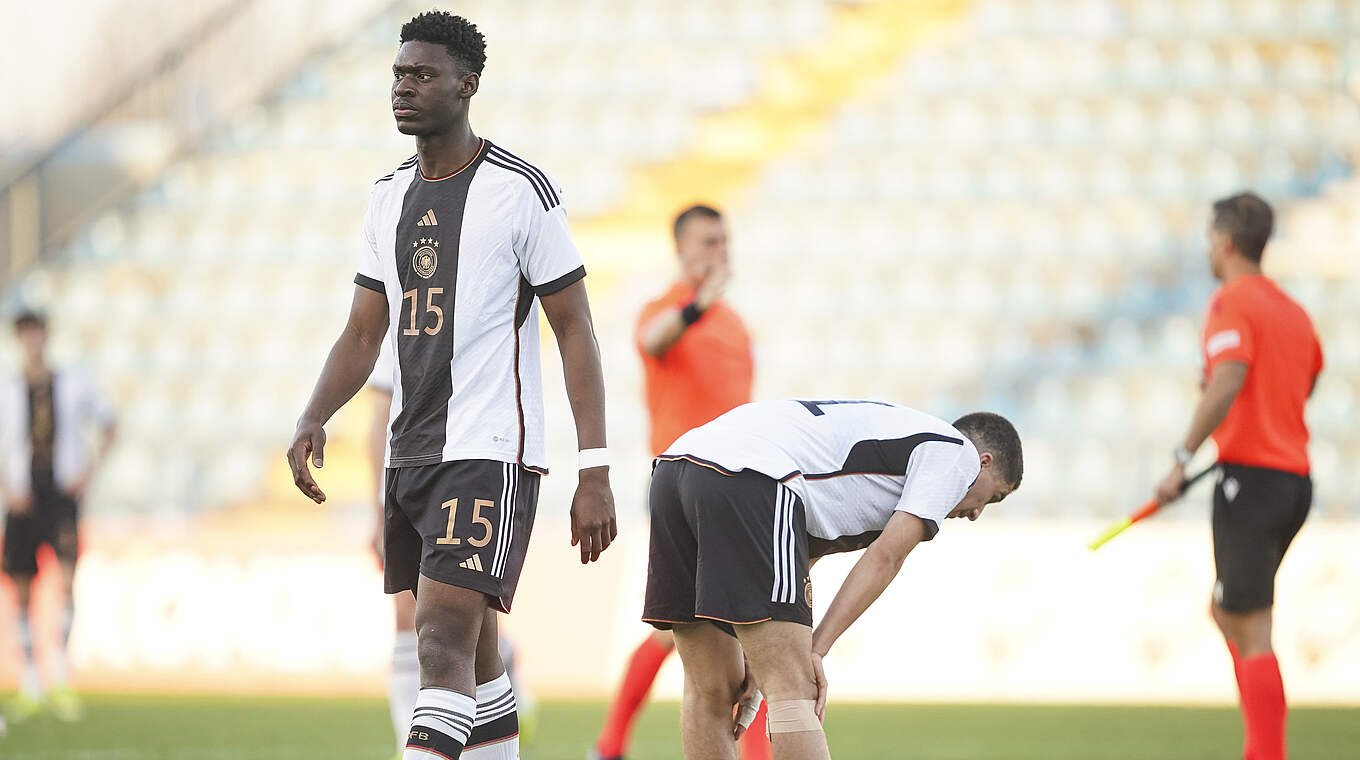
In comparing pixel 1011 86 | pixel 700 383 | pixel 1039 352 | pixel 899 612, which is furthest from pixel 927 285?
pixel 700 383

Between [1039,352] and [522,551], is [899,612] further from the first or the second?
[522,551]

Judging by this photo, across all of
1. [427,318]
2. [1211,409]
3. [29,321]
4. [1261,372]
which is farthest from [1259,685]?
[29,321]

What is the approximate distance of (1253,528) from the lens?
20.0ft

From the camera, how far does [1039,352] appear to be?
54.3 feet

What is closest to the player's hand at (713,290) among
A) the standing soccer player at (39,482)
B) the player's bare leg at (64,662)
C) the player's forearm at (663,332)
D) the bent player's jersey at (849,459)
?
the player's forearm at (663,332)

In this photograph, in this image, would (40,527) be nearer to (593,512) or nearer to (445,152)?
(445,152)

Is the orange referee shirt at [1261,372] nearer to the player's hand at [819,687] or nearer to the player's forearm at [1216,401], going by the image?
the player's forearm at [1216,401]

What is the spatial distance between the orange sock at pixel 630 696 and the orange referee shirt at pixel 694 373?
2.59 ft

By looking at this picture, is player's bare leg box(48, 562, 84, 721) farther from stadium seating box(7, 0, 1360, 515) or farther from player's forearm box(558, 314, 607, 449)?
player's forearm box(558, 314, 607, 449)

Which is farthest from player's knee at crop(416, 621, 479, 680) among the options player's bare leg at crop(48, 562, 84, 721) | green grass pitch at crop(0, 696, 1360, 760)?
player's bare leg at crop(48, 562, 84, 721)

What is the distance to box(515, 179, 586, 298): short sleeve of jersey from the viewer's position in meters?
4.17

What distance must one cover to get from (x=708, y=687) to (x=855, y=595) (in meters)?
0.62

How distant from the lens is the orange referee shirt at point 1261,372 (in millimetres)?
6172

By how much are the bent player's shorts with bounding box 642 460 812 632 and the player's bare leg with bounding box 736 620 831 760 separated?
48 mm
